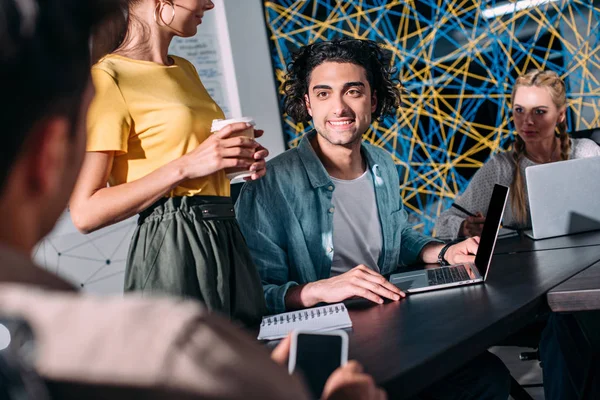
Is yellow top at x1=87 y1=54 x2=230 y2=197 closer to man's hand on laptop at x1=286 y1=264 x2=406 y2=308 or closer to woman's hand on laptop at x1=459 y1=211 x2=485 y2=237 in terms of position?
man's hand on laptop at x1=286 y1=264 x2=406 y2=308

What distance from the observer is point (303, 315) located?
1510 millimetres

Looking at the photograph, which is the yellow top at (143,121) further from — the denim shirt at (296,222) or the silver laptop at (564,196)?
the silver laptop at (564,196)

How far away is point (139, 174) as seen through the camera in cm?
154

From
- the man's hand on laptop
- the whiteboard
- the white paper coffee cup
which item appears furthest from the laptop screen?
the whiteboard

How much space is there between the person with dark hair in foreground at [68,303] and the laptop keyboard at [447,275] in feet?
4.33

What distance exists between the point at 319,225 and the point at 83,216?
91cm

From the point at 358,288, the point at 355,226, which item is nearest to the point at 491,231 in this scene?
the point at 358,288

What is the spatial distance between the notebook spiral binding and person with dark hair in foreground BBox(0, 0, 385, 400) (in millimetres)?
986

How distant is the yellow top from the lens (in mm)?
1474

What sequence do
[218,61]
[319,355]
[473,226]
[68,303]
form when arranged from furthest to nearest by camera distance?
1. [218,61]
2. [473,226]
3. [319,355]
4. [68,303]

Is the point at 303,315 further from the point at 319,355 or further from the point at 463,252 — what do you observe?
the point at 463,252

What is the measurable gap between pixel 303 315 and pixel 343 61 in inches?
47.9

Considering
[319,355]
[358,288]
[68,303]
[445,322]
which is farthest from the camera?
[358,288]

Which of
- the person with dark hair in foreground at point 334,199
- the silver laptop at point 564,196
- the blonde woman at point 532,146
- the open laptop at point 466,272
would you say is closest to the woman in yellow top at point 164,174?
the person with dark hair in foreground at point 334,199
